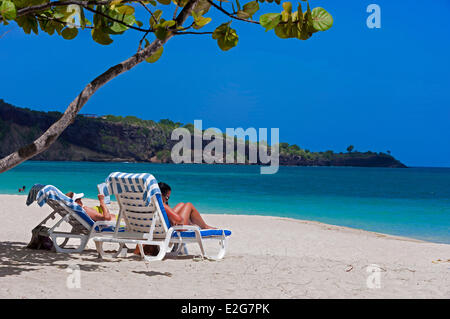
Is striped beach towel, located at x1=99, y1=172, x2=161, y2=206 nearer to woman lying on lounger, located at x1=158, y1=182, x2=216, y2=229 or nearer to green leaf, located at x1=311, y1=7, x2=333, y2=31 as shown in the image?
A: woman lying on lounger, located at x1=158, y1=182, x2=216, y2=229

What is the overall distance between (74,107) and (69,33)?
1130 millimetres

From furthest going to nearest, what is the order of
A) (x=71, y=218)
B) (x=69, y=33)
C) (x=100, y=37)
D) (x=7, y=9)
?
(x=71, y=218)
(x=69, y=33)
(x=100, y=37)
(x=7, y=9)

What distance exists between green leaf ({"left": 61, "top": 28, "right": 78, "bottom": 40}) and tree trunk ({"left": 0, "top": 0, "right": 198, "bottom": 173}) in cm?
83

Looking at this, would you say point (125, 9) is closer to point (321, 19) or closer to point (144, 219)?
point (321, 19)

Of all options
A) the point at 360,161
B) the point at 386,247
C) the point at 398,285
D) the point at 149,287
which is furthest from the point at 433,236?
the point at 360,161

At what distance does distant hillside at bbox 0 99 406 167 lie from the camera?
116125 millimetres

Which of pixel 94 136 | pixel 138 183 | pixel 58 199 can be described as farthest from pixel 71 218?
pixel 94 136

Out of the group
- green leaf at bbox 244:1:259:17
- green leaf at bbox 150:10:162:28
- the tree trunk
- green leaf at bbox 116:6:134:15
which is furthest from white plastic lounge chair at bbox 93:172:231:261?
green leaf at bbox 244:1:259:17

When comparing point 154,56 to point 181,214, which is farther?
point 181,214

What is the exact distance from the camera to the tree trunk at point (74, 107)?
15.1ft

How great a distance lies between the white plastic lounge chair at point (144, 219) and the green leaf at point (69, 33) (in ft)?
4.97

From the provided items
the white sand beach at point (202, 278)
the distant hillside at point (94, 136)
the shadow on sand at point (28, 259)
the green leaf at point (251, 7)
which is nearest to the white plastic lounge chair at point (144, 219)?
the white sand beach at point (202, 278)

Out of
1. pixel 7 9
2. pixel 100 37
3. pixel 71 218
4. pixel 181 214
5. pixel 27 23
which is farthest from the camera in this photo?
pixel 71 218

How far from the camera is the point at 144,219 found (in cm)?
609
